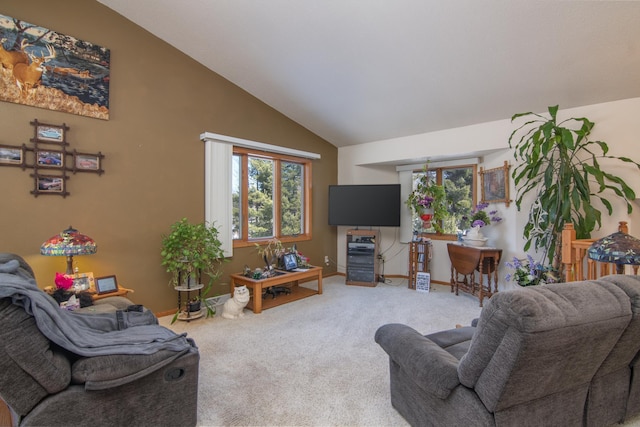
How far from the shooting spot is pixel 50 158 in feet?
8.90

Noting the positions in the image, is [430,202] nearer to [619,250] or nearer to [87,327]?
[619,250]

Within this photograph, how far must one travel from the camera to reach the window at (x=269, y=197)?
13.6ft

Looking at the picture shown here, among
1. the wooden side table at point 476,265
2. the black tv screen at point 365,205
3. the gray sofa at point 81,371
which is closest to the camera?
the gray sofa at point 81,371

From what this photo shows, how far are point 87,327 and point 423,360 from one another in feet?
5.99

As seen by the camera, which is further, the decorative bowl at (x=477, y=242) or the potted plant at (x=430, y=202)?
the potted plant at (x=430, y=202)

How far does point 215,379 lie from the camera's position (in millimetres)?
2121

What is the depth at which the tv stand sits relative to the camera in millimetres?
4785

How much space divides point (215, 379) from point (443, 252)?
390 centimetres

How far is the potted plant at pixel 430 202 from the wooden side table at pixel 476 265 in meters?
0.56

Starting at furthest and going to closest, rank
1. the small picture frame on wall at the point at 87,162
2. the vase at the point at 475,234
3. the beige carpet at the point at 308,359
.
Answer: the vase at the point at 475,234
the small picture frame on wall at the point at 87,162
the beige carpet at the point at 308,359

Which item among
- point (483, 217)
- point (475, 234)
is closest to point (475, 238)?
point (475, 234)

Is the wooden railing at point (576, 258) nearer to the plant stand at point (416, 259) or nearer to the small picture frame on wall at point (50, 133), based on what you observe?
the plant stand at point (416, 259)

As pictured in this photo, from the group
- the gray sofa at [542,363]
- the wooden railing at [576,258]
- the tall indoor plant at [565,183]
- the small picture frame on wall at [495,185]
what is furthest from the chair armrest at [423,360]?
the small picture frame on wall at [495,185]

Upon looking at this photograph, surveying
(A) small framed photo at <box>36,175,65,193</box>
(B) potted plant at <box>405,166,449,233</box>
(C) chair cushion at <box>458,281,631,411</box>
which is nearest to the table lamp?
(C) chair cushion at <box>458,281,631,411</box>
